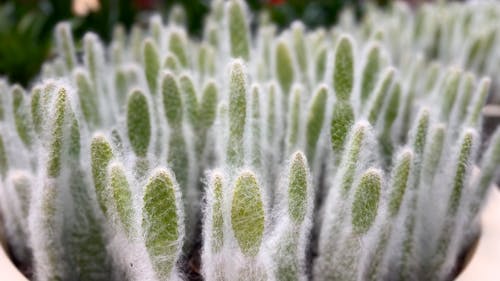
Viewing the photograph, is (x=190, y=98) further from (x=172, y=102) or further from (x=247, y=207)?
(x=247, y=207)

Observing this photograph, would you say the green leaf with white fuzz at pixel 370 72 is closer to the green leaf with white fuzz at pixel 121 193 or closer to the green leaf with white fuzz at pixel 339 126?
the green leaf with white fuzz at pixel 339 126

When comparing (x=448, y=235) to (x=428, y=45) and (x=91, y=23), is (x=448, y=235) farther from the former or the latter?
(x=91, y=23)

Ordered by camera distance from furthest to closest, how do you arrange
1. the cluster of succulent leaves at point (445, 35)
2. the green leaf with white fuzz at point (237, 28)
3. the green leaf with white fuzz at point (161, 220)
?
the cluster of succulent leaves at point (445, 35), the green leaf with white fuzz at point (237, 28), the green leaf with white fuzz at point (161, 220)

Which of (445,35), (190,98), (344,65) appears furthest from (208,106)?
(445,35)

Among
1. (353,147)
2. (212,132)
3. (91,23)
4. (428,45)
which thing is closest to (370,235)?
(353,147)

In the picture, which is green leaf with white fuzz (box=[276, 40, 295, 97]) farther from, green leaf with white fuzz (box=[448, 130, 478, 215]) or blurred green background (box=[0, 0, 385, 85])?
blurred green background (box=[0, 0, 385, 85])

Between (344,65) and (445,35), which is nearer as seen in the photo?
(344,65)

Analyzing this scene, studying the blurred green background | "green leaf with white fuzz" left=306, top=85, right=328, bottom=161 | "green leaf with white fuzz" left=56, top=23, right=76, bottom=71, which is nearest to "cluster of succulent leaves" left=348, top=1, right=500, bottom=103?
the blurred green background

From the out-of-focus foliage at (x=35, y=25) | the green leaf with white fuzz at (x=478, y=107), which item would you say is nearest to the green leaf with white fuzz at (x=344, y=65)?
the green leaf with white fuzz at (x=478, y=107)
